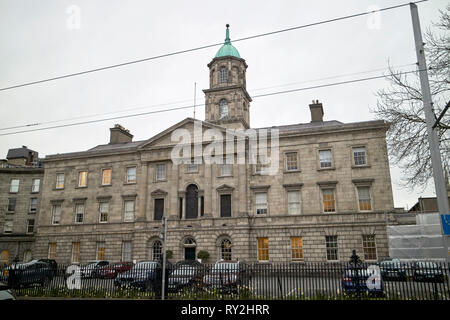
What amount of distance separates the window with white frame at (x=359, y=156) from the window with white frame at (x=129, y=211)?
23.8m

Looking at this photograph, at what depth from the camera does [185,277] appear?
60.5 feet

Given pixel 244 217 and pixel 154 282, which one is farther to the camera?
pixel 244 217

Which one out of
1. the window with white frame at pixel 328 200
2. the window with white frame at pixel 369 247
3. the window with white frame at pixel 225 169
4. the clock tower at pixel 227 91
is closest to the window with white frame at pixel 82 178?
the clock tower at pixel 227 91

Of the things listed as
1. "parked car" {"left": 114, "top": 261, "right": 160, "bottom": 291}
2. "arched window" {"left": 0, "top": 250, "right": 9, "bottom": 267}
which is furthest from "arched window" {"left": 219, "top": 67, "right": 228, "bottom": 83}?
"arched window" {"left": 0, "top": 250, "right": 9, "bottom": 267}

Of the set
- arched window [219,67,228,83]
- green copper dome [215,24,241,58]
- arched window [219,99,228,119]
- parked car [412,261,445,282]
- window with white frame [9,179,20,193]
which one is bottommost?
parked car [412,261,445,282]

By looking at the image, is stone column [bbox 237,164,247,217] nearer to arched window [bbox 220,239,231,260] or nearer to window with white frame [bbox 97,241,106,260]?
arched window [bbox 220,239,231,260]

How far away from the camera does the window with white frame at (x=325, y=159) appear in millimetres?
33338

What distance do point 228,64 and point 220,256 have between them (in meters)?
23.1

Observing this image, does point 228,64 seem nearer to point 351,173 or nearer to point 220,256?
point 351,173

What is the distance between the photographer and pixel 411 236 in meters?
27.3

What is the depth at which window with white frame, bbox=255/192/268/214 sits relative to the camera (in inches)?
1350

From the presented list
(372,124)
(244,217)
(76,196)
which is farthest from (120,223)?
(372,124)

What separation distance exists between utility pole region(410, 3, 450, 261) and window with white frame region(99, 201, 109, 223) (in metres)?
34.9

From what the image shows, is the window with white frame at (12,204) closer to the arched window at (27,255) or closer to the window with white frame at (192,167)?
the arched window at (27,255)
